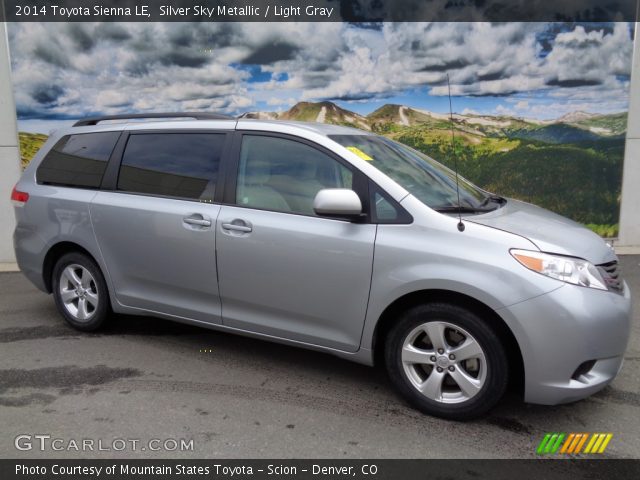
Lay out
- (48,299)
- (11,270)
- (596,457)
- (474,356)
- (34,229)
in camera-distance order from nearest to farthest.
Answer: (596,457)
(474,356)
(34,229)
(48,299)
(11,270)

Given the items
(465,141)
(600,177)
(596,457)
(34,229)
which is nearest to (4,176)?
(34,229)

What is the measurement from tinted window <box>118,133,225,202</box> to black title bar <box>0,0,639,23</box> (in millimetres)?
4476

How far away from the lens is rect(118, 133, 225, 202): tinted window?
4.02 m

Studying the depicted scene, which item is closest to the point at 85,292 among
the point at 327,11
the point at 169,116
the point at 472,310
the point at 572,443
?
the point at 169,116

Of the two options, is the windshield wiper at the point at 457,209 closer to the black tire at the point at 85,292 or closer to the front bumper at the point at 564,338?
the front bumper at the point at 564,338

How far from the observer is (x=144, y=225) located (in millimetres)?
4160

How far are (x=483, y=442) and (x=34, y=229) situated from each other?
3956mm

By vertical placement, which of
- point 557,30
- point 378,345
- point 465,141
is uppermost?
point 557,30

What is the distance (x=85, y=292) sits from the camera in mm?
4699

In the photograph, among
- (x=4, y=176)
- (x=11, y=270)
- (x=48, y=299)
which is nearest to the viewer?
(x=48, y=299)

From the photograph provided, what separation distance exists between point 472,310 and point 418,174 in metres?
1.08

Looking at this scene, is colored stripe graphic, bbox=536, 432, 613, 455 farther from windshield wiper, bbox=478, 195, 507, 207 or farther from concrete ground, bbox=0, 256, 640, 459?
windshield wiper, bbox=478, 195, 507, 207

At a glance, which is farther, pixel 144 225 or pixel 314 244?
pixel 144 225

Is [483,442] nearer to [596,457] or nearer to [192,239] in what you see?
[596,457]
